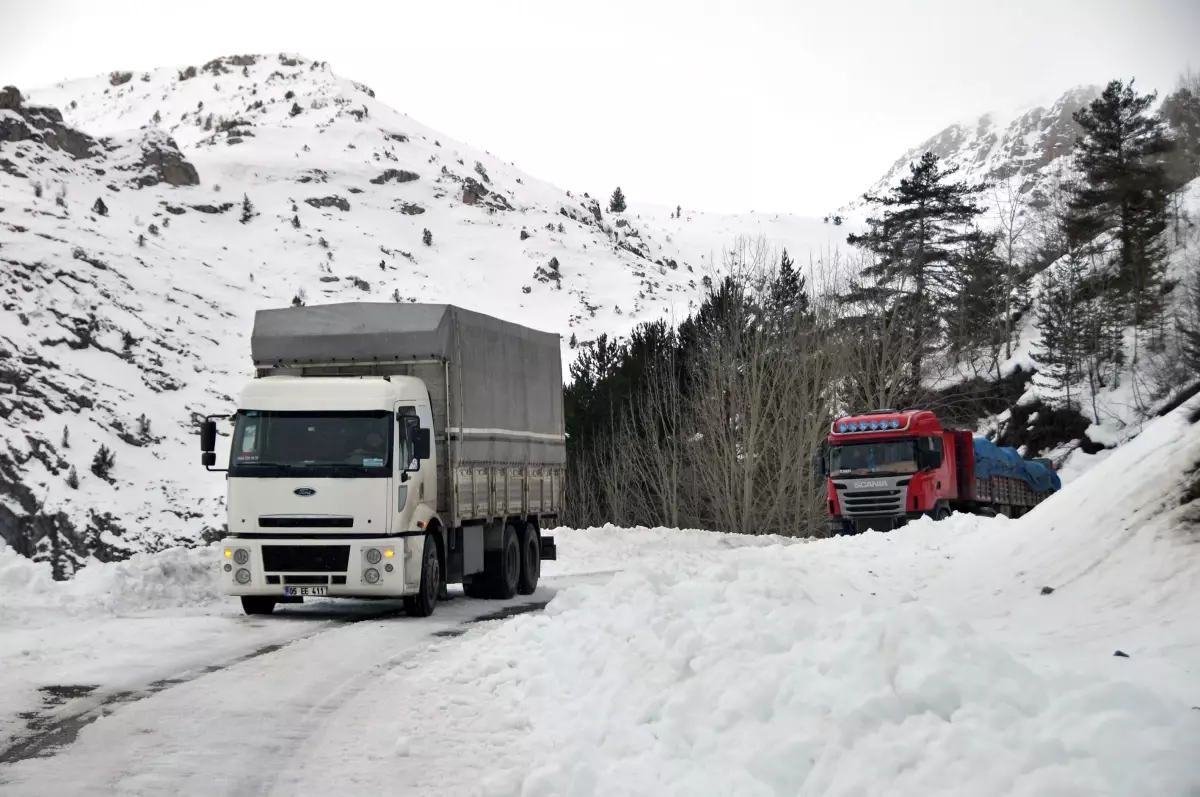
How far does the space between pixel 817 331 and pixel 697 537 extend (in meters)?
15.0

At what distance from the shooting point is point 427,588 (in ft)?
51.4

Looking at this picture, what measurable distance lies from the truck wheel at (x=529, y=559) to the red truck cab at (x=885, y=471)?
12.1m

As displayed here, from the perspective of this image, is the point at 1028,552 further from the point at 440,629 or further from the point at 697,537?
the point at 697,537

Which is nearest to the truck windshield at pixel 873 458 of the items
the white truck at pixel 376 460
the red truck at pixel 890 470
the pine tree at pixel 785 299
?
the red truck at pixel 890 470

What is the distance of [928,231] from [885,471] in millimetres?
39019

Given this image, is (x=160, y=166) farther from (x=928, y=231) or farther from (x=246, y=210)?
(x=928, y=231)

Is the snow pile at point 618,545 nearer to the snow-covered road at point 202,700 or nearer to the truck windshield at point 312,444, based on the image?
the truck windshield at point 312,444

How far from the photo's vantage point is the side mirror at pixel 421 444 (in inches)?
599

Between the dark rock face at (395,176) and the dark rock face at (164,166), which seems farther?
the dark rock face at (395,176)

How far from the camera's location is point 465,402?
16.9m

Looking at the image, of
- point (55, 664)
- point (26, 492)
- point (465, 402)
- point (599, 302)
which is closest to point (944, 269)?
point (599, 302)

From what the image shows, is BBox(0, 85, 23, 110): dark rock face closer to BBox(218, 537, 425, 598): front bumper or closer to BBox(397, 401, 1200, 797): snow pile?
BBox(218, 537, 425, 598): front bumper

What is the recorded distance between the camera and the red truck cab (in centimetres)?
2917

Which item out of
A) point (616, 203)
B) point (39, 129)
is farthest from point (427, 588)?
point (616, 203)
